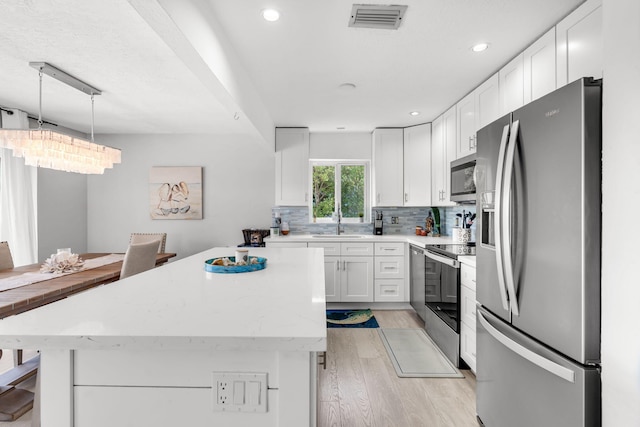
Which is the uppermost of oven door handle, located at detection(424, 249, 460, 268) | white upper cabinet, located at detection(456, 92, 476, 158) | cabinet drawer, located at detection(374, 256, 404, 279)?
white upper cabinet, located at detection(456, 92, 476, 158)

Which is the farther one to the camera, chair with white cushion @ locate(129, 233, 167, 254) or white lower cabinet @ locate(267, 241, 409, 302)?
chair with white cushion @ locate(129, 233, 167, 254)

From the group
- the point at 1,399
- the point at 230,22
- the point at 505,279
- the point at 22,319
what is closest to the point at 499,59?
the point at 505,279

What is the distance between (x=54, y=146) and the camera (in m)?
2.48

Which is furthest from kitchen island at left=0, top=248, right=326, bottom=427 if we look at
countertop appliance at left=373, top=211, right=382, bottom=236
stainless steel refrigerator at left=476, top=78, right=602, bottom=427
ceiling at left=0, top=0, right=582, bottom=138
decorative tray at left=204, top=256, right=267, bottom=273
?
countertop appliance at left=373, top=211, right=382, bottom=236

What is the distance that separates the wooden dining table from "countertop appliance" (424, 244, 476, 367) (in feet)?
8.39

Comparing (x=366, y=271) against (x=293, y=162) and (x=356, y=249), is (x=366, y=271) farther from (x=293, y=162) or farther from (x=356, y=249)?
(x=293, y=162)

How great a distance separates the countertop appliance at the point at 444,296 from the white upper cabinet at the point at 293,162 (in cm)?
183

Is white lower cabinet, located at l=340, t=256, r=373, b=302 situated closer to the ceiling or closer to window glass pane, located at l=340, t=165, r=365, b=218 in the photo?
window glass pane, located at l=340, t=165, r=365, b=218

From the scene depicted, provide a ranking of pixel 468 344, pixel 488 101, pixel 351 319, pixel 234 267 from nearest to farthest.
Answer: pixel 234 267 < pixel 468 344 < pixel 488 101 < pixel 351 319

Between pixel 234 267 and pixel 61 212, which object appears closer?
pixel 234 267

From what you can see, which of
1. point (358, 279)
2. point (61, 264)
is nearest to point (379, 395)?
point (358, 279)

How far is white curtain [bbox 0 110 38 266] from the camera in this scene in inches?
135

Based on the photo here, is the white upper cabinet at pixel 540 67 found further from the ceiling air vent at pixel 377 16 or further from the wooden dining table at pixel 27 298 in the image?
the wooden dining table at pixel 27 298

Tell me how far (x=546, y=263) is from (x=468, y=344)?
4.37 feet
